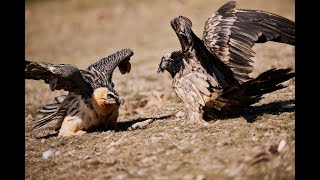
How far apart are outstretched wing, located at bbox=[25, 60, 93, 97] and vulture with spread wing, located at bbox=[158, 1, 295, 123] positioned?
1233 mm

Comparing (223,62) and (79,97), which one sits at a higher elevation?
(223,62)

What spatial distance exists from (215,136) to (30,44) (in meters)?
18.2

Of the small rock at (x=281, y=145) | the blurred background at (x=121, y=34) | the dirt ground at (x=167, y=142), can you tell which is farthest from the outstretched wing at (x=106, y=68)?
the small rock at (x=281, y=145)

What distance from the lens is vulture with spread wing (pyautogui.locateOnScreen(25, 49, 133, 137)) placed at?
7.65 m

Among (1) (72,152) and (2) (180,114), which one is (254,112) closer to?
(2) (180,114)

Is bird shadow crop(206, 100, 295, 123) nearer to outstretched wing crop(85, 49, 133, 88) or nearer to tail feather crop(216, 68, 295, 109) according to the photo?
tail feather crop(216, 68, 295, 109)

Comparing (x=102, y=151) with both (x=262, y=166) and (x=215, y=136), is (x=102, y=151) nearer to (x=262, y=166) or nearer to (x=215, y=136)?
(x=215, y=136)

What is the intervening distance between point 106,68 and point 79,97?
2.85 ft

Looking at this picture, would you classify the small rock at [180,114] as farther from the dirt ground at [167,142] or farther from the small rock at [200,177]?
the small rock at [200,177]

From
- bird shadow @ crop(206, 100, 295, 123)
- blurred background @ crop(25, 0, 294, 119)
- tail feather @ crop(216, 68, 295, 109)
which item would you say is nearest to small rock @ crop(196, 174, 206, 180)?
tail feather @ crop(216, 68, 295, 109)

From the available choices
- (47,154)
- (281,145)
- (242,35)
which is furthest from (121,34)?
(281,145)

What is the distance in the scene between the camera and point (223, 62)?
771 cm

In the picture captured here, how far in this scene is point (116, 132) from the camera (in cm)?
784
